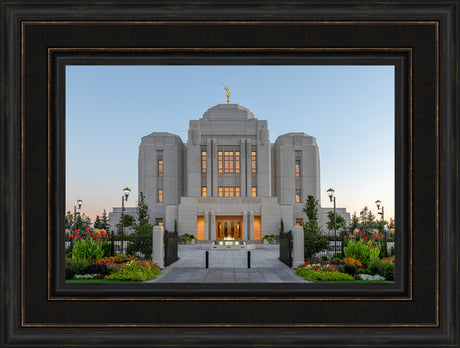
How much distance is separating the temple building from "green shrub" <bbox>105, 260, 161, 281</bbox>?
23.4m

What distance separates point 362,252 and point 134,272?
9.68 m

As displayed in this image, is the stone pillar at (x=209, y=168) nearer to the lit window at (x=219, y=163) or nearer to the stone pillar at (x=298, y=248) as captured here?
the lit window at (x=219, y=163)

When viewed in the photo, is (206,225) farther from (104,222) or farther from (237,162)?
(104,222)

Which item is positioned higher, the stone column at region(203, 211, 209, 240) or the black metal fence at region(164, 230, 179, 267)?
the black metal fence at region(164, 230, 179, 267)

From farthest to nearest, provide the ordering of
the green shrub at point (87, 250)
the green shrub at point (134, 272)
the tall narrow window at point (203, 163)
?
1. the tall narrow window at point (203, 163)
2. the green shrub at point (87, 250)
3. the green shrub at point (134, 272)

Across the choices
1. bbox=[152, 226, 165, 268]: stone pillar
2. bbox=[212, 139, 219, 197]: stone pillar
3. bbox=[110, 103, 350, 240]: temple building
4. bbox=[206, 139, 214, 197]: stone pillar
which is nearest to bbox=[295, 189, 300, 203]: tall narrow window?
bbox=[110, 103, 350, 240]: temple building

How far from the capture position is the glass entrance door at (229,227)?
122 ft

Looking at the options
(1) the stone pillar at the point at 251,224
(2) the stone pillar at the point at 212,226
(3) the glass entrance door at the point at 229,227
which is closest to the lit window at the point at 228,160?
(3) the glass entrance door at the point at 229,227

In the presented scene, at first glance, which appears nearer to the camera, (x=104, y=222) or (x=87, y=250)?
(x=87, y=250)

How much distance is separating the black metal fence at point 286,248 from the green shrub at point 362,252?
301 cm

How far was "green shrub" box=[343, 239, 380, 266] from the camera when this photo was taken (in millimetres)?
13396

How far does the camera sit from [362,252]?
44.6ft

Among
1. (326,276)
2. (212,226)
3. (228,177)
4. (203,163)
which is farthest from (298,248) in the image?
(203,163)

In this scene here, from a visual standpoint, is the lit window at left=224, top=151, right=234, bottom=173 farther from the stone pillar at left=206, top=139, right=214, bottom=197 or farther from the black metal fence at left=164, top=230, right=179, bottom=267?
the black metal fence at left=164, top=230, right=179, bottom=267
